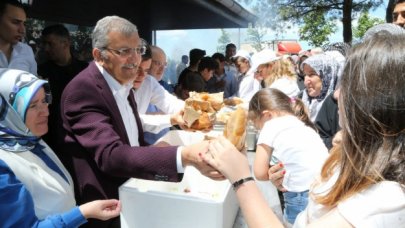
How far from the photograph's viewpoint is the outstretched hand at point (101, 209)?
1109mm

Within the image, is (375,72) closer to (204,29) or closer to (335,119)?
(335,119)

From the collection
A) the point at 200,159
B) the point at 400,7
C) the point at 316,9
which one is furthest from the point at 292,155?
the point at 316,9

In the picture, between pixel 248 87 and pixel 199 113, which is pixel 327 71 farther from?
pixel 248 87

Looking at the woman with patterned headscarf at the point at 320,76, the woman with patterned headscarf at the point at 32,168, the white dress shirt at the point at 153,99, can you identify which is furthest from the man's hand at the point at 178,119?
the woman with patterned headscarf at the point at 320,76

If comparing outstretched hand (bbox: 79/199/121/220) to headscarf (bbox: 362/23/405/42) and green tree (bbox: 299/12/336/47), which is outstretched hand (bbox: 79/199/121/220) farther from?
green tree (bbox: 299/12/336/47)

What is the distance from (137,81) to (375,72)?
67.4 inches

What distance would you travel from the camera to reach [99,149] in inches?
45.8

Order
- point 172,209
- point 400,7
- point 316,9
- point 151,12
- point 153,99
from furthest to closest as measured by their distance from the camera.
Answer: point 316,9, point 151,12, point 153,99, point 400,7, point 172,209

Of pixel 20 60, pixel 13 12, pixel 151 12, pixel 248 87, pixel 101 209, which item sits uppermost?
pixel 151 12

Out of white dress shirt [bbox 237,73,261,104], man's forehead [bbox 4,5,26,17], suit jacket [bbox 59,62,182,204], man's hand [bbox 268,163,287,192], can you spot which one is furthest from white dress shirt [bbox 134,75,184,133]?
white dress shirt [bbox 237,73,261,104]

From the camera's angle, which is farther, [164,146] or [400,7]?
[400,7]

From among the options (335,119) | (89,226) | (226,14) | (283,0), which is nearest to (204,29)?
(226,14)

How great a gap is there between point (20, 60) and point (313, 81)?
7.33ft

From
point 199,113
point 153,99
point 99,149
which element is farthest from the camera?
point 153,99
